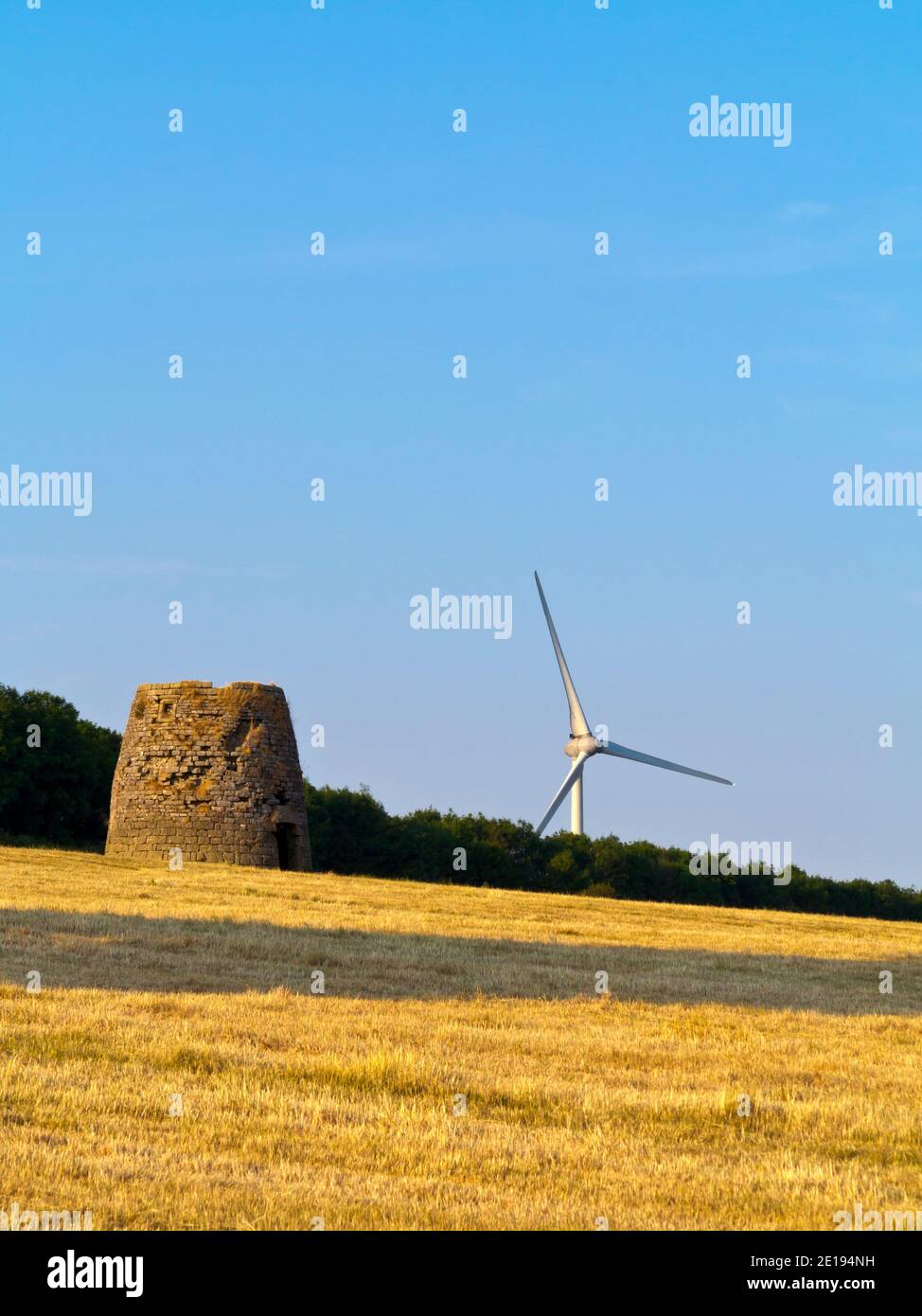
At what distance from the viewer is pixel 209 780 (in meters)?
37.6

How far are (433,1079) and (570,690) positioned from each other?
45.7m

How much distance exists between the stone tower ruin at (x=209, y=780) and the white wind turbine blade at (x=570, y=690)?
16.2 metres

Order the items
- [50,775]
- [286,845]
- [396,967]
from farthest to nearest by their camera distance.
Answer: [50,775]
[286,845]
[396,967]

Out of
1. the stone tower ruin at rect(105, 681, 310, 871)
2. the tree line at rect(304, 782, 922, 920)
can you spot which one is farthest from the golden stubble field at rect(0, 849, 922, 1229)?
the tree line at rect(304, 782, 922, 920)

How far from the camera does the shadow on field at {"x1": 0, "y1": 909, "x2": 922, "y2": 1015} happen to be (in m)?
15.3

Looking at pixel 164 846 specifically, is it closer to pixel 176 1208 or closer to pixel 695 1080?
pixel 695 1080

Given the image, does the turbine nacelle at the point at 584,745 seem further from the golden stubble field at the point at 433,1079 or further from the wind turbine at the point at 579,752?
the golden stubble field at the point at 433,1079

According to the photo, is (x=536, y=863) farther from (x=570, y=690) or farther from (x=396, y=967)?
(x=396, y=967)

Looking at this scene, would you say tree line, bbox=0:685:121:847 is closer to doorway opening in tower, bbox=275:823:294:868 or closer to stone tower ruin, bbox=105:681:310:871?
stone tower ruin, bbox=105:681:310:871

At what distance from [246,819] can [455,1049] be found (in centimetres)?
2646

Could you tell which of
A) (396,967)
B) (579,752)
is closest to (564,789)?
(579,752)

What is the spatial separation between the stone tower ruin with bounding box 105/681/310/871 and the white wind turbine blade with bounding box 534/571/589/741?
16212 mm
